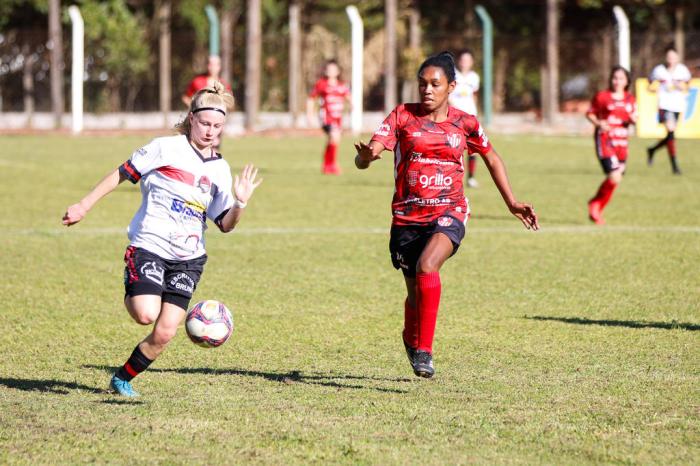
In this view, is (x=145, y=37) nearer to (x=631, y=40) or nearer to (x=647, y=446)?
(x=631, y=40)

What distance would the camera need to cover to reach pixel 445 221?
6.81m

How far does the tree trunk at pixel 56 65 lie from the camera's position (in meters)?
39.2

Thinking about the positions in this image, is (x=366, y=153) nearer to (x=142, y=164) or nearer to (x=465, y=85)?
(x=142, y=164)

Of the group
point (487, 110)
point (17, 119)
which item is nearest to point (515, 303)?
point (487, 110)

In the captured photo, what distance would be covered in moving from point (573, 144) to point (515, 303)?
2280 cm

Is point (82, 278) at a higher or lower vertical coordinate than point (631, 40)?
lower

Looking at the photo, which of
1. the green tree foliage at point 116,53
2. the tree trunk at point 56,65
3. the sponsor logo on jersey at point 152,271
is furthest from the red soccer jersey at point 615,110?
the tree trunk at point 56,65

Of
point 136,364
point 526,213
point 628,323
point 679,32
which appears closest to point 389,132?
point 526,213

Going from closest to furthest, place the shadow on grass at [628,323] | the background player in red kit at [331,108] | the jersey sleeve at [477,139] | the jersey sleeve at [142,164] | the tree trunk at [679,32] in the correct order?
the jersey sleeve at [142,164], the jersey sleeve at [477,139], the shadow on grass at [628,323], the background player in red kit at [331,108], the tree trunk at [679,32]

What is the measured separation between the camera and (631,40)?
38062 millimetres

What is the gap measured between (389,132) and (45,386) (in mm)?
2277

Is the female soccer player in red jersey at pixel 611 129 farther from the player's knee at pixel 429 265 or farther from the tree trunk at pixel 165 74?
the tree trunk at pixel 165 74

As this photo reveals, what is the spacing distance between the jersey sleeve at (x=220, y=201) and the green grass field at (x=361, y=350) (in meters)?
0.91

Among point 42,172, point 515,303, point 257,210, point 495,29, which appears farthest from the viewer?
point 495,29
